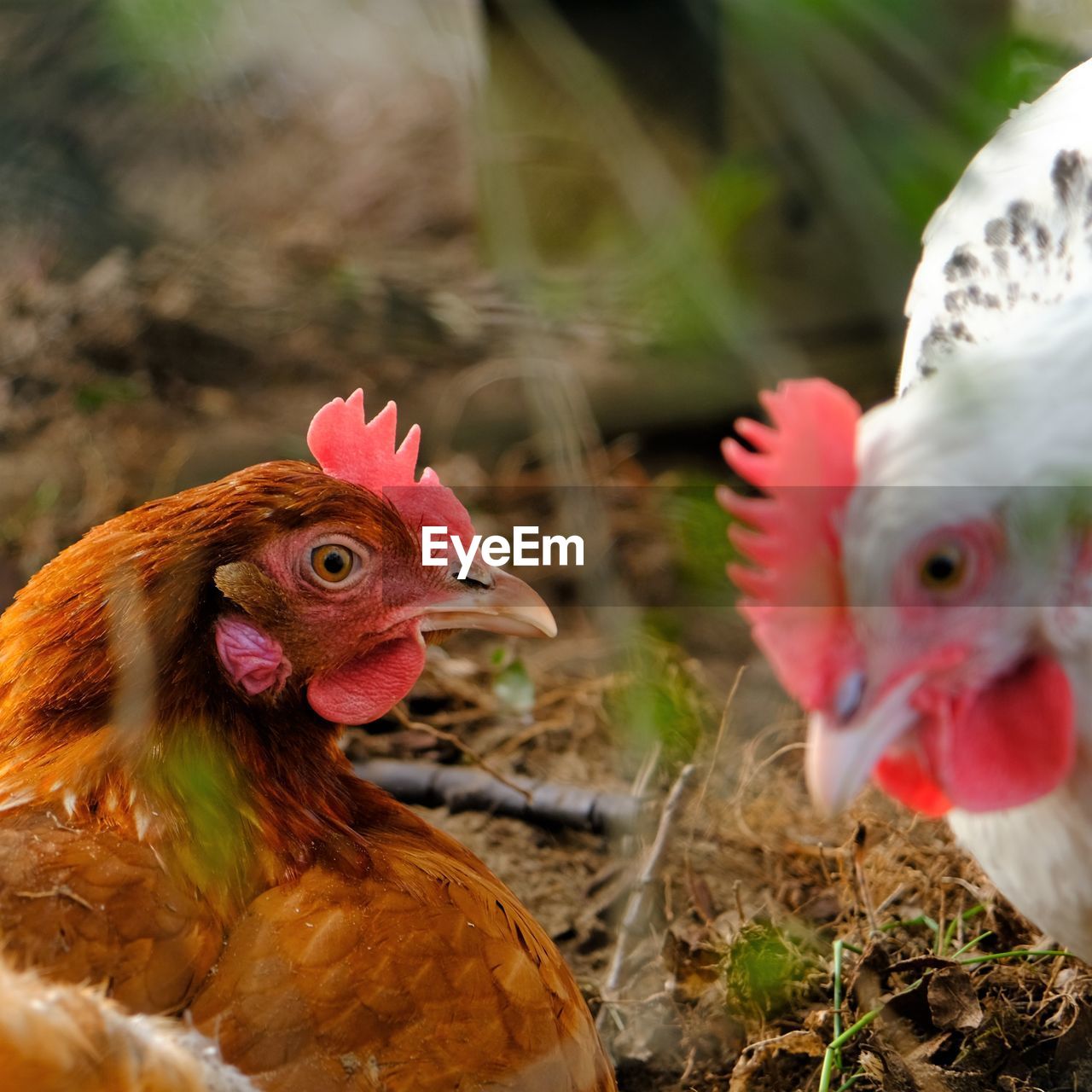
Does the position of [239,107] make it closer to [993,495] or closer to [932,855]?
[932,855]

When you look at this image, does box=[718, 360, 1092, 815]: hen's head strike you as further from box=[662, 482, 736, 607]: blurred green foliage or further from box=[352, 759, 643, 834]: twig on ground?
box=[352, 759, 643, 834]: twig on ground

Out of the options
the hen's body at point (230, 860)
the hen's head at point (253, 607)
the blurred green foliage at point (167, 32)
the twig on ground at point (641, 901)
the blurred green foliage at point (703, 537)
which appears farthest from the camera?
the twig on ground at point (641, 901)

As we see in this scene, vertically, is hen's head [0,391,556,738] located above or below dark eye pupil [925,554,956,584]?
below

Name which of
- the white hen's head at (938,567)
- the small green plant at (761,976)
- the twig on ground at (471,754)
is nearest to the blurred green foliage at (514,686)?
the twig on ground at (471,754)

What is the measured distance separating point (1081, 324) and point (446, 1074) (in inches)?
46.6

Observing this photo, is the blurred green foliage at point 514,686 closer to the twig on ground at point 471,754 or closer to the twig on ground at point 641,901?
the twig on ground at point 471,754

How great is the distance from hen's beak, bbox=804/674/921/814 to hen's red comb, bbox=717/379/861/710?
0.04m

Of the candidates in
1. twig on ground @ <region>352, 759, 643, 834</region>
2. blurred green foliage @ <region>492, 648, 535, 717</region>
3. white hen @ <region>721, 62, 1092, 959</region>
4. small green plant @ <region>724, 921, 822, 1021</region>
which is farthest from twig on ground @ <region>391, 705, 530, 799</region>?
white hen @ <region>721, 62, 1092, 959</region>

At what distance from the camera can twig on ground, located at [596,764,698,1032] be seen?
2166mm

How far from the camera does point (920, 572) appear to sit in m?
1.31

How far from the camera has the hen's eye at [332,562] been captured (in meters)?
1.70

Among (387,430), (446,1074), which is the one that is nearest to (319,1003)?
(446,1074)

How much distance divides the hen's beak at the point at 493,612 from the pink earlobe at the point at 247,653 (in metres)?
0.23

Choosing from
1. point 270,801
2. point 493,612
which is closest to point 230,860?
point 270,801
